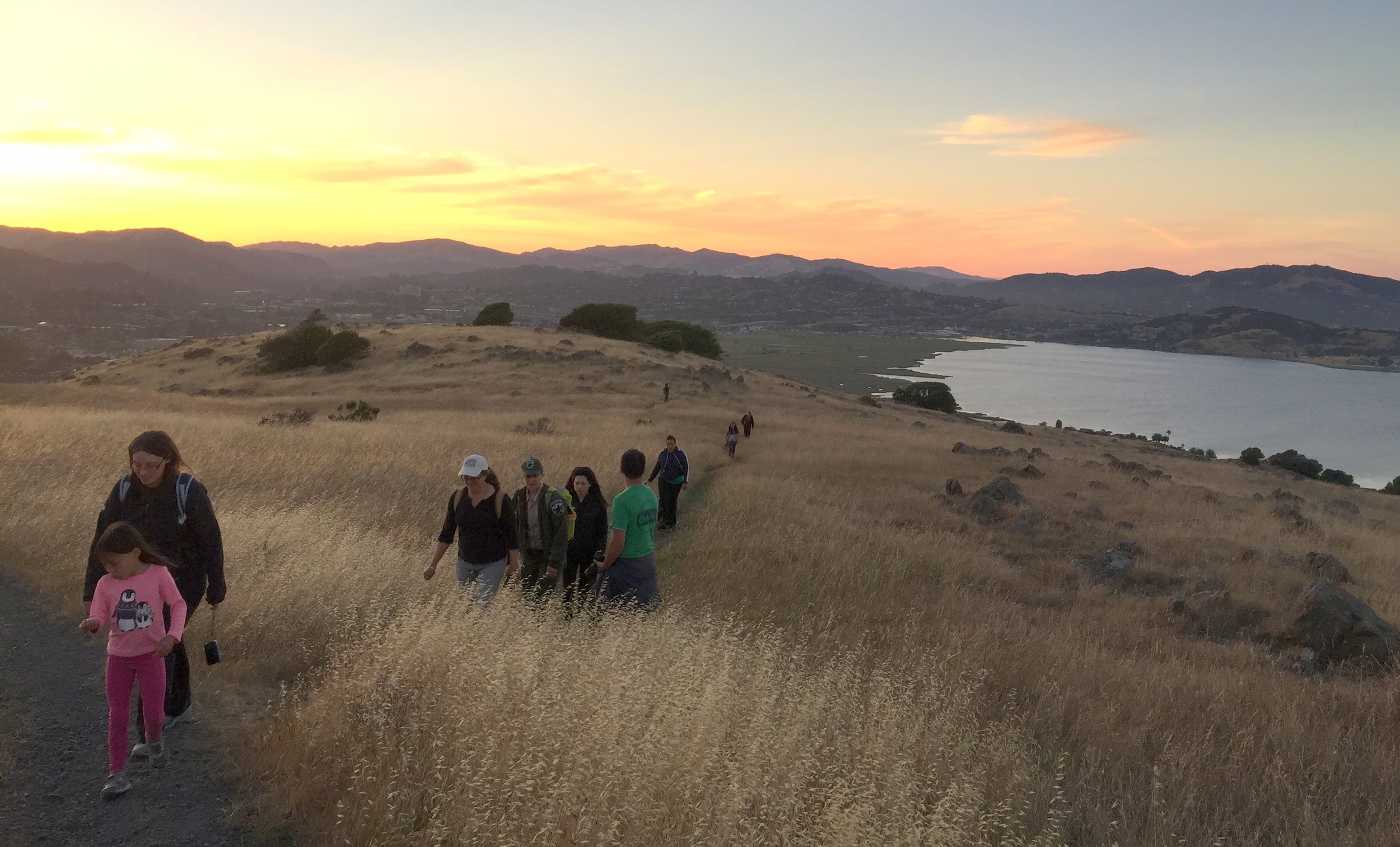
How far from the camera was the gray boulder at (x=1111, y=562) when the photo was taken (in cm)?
1370

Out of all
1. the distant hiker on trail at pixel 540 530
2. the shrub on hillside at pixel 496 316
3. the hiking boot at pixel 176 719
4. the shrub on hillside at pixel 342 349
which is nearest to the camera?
the hiking boot at pixel 176 719

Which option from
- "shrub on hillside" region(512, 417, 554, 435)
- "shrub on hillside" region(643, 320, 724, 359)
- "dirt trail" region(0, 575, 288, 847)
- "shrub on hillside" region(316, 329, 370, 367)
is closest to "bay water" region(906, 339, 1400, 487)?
"shrub on hillside" region(643, 320, 724, 359)

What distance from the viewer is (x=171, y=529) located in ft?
17.2

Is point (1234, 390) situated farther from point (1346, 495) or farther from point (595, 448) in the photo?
point (595, 448)

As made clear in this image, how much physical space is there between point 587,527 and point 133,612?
3971 mm

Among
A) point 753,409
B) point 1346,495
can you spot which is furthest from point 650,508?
point 1346,495

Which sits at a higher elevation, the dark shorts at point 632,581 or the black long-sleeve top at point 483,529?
the black long-sleeve top at point 483,529

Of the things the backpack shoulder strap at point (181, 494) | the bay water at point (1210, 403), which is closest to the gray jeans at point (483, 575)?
the backpack shoulder strap at point (181, 494)

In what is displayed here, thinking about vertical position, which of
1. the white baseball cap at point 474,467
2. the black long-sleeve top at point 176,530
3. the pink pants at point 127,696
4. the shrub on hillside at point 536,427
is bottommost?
the shrub on hillside at point 536,427

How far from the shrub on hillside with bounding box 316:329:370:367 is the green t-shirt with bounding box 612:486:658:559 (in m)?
48.5

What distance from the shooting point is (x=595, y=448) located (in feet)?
68.8

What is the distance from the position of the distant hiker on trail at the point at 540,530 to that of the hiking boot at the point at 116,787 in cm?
333

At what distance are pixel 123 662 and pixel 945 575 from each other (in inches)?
399

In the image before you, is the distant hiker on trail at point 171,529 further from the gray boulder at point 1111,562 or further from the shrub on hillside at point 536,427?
A: the shrub on hillside at point 536,427
